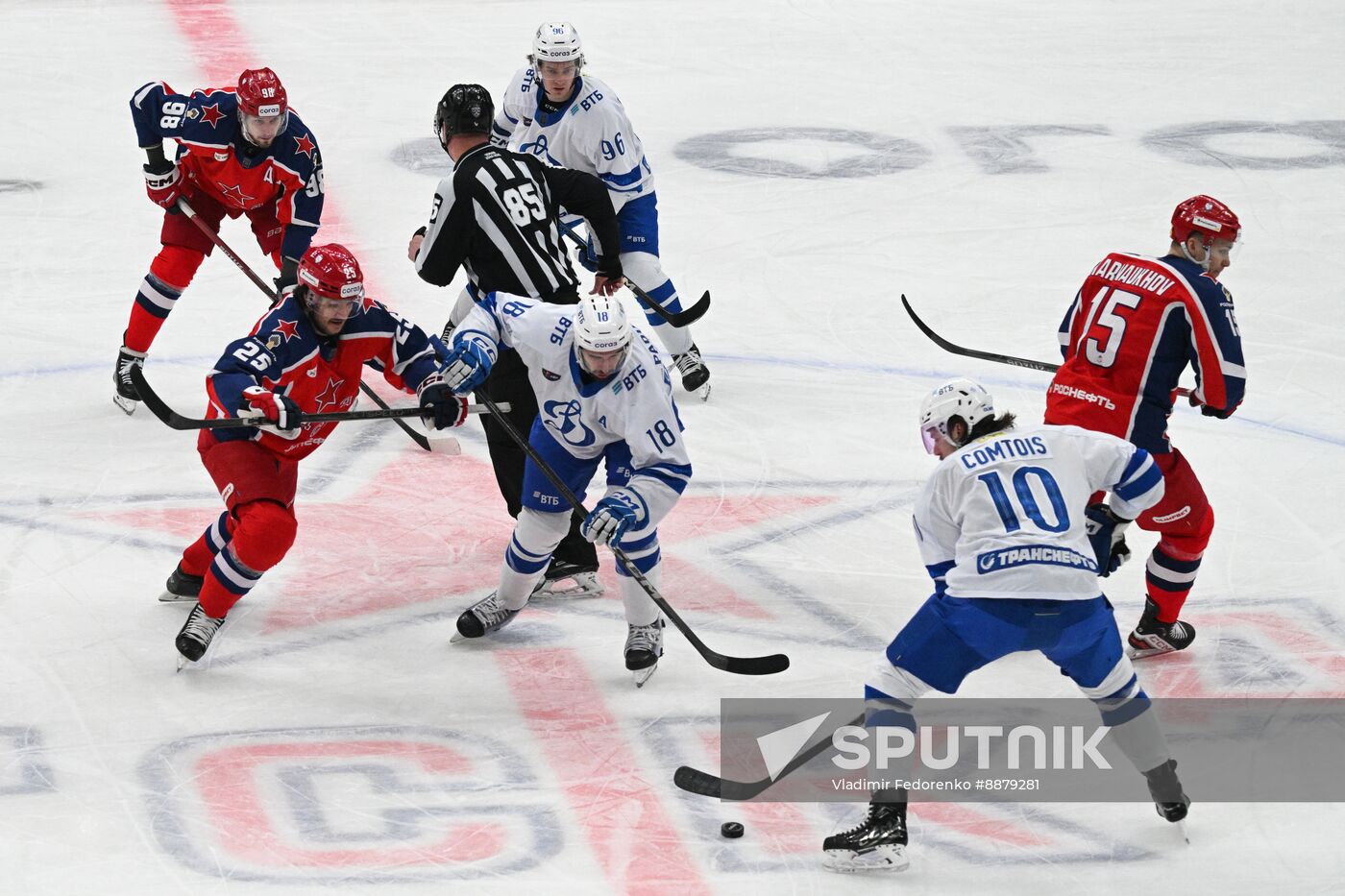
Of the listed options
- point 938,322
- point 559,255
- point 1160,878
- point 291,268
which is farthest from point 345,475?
point 1160,878

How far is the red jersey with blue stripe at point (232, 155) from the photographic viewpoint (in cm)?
584

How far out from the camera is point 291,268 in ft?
18.5

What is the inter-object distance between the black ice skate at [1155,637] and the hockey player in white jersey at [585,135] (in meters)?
2.15

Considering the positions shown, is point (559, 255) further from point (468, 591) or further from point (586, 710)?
point (586, 710)

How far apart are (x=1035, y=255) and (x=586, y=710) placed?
13.6ft

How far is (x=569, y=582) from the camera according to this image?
5082 mm

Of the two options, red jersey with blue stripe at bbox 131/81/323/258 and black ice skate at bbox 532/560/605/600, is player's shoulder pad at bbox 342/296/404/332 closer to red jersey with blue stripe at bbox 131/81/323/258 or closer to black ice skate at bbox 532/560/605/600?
black ice skate at bbox 532/560/605/600

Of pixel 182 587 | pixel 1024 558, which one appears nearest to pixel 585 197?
pixel 182 587

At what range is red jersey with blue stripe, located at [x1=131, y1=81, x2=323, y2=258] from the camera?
584 cm

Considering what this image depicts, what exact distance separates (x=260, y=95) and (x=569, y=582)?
6.24ft

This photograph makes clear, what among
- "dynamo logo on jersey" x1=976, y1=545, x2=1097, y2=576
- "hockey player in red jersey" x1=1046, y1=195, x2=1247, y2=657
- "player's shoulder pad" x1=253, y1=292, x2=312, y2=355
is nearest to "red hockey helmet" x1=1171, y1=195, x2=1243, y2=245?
"hockey player in red jersey" x1=1046, y1=195, x2=1247, y2=657

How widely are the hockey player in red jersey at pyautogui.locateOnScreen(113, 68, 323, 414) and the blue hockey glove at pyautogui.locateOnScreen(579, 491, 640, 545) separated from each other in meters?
1.87

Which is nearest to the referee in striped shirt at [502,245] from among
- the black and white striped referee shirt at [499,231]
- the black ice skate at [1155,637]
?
the black and white striped referee shirt at [499,231]

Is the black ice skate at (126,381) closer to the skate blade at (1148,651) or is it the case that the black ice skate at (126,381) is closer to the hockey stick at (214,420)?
the hockey stick at (214,420)
